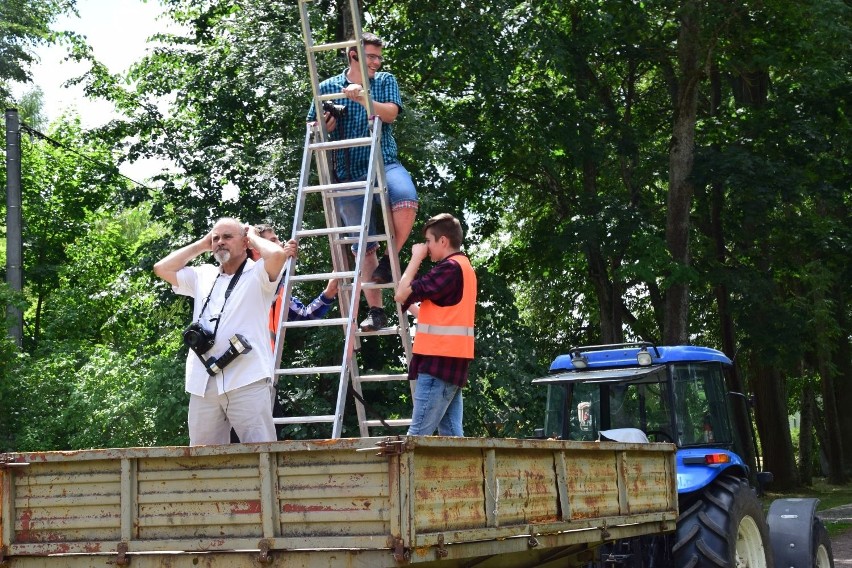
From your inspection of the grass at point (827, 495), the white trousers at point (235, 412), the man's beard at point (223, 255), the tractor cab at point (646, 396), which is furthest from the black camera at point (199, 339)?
the grass at point (827, 495)

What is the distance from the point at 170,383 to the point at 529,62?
8.34m

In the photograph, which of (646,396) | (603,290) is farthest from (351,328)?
(603,290)

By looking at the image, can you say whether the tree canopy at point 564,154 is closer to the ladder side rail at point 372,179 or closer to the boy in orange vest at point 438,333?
the ladder side rail at point 372,179

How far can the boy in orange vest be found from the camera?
6383mm

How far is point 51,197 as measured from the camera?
107 feet

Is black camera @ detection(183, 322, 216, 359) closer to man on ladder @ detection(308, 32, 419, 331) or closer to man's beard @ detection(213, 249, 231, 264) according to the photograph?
man's beard @ detection(213, 249, 231, 264)

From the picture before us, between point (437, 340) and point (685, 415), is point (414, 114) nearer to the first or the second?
point (685, 415)

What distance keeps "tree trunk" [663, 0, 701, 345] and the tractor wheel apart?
1141 cm

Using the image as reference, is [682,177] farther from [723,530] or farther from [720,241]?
[723,530]

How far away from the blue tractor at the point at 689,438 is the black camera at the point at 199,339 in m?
3.71

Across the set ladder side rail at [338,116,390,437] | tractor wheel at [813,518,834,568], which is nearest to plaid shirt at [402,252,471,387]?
ladder side rail at [338,116,390,437]

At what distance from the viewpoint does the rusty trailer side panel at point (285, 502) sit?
14.8 ft

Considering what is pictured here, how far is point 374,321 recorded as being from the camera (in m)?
7.30

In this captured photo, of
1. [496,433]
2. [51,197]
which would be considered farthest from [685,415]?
[51,197]
